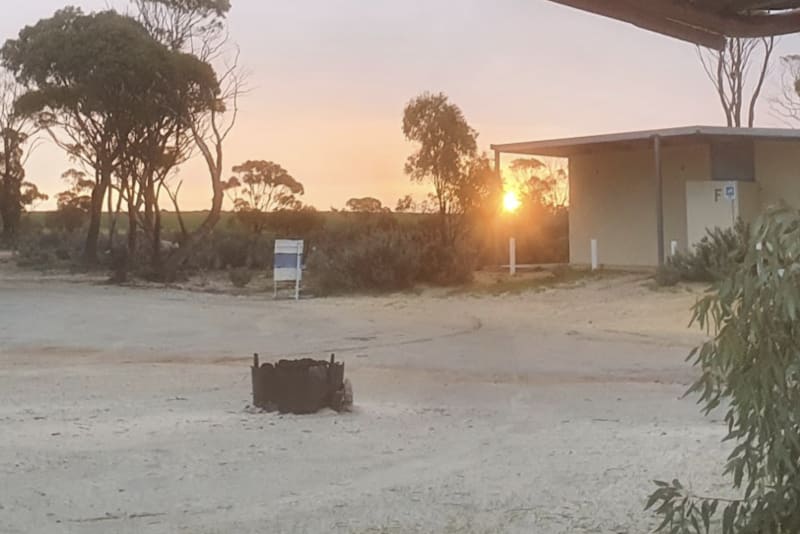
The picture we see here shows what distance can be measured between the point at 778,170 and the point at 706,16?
2267 cm

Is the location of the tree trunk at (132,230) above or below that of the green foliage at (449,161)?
below

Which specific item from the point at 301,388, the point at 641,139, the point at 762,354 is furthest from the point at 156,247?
the point at 762,354

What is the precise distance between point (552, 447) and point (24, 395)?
535 cm

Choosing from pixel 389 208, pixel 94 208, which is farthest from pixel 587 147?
pixel 94 208

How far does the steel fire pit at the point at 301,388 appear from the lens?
872 centimetres

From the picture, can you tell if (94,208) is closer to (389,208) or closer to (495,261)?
(389,208)

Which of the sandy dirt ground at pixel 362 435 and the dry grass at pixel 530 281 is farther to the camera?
the dry grass at pixel 530 281

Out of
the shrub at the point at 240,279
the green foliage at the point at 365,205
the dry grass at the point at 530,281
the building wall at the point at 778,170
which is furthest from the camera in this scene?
the green foliage at the point at 365,205

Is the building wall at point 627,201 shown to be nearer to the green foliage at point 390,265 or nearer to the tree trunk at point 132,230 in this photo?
the green foliage at point 390,265

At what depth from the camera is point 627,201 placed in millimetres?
29406

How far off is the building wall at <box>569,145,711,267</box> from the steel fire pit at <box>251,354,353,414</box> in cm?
2050

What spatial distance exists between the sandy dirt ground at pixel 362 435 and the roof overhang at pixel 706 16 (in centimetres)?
261

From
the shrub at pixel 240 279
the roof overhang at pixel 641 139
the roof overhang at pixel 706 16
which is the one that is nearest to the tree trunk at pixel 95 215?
the shrub at pixel 240 279

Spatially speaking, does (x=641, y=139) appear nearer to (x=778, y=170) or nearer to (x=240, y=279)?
(x=778, y=170)
